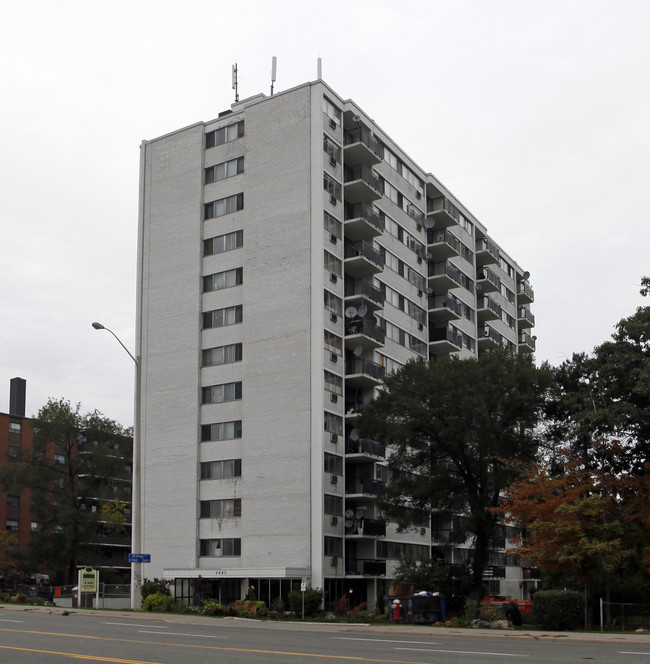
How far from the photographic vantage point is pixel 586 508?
37781mm

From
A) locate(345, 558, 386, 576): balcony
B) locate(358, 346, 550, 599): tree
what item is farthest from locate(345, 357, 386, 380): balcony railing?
locate(345, 558, 386, 576): balcony

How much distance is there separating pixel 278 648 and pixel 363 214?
44124mm

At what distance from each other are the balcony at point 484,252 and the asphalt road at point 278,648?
59.2m

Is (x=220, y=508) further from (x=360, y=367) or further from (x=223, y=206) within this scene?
(x=223, y=206)

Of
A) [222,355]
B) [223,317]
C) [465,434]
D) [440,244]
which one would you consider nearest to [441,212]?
[440,244]

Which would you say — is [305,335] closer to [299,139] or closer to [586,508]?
[299,139]

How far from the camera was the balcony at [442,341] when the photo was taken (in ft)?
241

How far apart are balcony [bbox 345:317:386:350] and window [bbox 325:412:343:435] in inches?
214

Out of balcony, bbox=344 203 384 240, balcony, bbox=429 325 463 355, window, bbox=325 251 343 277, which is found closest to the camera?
window, bbox=325 251 343 277

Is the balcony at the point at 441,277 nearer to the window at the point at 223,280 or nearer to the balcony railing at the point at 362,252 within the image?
the balcony railing at the point at 362,252

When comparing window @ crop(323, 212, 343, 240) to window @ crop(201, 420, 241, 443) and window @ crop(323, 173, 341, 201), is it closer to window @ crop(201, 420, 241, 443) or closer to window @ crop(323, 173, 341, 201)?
window @ crop(323, 173, 341, 201)

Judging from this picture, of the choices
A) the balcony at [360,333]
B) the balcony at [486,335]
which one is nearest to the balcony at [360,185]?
the balcony at [360,333]

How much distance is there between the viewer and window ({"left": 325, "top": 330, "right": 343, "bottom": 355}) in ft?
185

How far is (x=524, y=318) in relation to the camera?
325 feet
